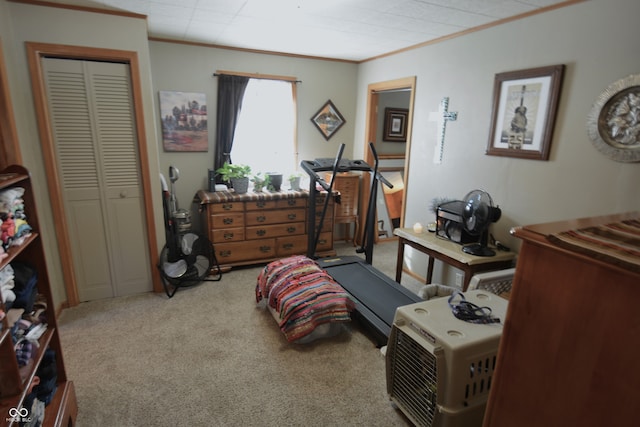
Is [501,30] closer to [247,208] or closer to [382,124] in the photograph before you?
[382,124]

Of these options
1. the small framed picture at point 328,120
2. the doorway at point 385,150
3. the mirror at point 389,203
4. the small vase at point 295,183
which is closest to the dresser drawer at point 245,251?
the small vase at point 295,183

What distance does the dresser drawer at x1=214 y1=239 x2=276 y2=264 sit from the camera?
3646 millimetres

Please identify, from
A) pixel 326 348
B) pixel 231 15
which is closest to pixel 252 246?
pixel 326 348

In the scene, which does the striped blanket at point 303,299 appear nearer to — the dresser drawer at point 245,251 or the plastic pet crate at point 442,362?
the plastic pet crate at point 442,362

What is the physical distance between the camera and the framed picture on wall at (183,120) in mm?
3609

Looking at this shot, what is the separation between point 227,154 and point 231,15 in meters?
1.55

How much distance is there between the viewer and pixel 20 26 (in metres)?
2.43

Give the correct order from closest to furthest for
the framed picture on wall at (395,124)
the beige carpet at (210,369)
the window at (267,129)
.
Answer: the beige carpet at (210,369) < the window at (267,129) < the framed picture on wall at (395,124)

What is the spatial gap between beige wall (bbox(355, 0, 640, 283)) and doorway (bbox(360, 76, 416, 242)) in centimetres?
64

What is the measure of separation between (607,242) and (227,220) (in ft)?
10.6

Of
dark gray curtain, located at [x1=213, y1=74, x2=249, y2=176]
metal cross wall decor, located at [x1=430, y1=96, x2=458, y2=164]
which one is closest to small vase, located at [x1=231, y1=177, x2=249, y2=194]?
dark gray curtain, located at [x1=213, y1=74, x2=249, y2=176]

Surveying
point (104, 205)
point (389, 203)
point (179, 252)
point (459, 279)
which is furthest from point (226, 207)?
point (389, 203)

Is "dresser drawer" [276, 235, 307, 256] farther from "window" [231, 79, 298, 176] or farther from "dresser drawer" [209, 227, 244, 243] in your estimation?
"window" [231, 79, 298, 176]

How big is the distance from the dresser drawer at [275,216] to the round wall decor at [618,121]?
2687 millimetres
